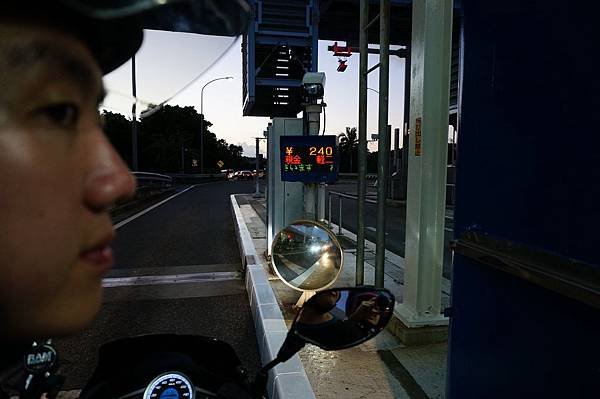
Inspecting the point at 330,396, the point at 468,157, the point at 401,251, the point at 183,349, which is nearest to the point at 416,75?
the point at 468,157

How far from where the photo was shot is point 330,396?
2.99 m

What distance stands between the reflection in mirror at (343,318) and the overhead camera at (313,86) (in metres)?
4.57

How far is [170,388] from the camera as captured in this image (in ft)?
3.92

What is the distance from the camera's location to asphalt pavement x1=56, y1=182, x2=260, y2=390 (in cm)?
404

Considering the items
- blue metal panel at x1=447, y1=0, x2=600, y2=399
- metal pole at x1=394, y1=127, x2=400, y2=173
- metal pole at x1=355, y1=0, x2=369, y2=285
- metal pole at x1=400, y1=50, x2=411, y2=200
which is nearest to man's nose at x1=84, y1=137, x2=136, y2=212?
blue metal panel at x1=447, y1=0, x2=600, y2=399

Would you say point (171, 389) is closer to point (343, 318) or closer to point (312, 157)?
point (343, 318)

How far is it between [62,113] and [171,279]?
6.22 m

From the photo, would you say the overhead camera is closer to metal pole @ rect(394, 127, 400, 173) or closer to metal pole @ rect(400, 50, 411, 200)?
metal pole @ rect(400, 50, 411, 200)

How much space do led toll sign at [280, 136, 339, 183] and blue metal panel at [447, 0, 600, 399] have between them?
3.39 metres

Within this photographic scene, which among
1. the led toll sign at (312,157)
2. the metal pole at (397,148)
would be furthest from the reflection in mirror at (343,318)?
the metal pole at (397,148)

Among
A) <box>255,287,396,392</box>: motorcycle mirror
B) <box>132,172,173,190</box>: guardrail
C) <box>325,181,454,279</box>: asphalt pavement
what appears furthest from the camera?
<box>132,172,173,190</box>: guardrail

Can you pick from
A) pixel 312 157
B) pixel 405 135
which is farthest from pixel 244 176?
pixel 312 157

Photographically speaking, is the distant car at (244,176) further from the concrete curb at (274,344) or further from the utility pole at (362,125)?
the utility pole at (362,125)

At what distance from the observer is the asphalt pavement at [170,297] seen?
4043mm
